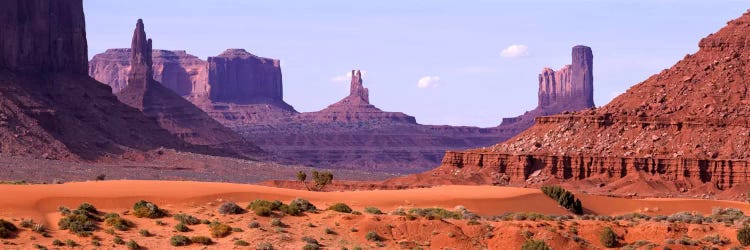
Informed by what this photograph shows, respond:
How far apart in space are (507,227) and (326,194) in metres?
21.9

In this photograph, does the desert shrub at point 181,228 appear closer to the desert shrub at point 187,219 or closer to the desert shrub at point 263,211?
the desert shrub at point 187,219

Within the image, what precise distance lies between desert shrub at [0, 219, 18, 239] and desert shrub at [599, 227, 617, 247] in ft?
68.0

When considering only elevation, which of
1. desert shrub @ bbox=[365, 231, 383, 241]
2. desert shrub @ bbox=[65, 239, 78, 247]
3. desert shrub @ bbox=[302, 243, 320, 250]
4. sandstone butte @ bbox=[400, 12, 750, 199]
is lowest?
desert shrub @ bbox=[302, 243, 320, 250]

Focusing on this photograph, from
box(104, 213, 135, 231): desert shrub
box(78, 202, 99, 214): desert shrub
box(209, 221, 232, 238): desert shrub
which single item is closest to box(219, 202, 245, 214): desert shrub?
box(209, 221, 232, 238): desert shrub

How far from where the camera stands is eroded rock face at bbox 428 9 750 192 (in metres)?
114

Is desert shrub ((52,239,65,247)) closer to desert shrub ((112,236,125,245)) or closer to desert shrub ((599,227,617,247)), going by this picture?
desert shrub ((112,236,125,245))

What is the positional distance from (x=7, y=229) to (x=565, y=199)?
42279 mm

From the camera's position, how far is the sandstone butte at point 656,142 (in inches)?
4446

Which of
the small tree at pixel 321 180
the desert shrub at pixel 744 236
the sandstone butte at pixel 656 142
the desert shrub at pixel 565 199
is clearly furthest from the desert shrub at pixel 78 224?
the sandstone butte at pixel 656 142

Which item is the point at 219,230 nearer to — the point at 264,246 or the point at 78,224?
the point at 264,246

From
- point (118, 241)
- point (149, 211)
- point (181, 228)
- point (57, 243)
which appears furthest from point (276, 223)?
point (57, 243)

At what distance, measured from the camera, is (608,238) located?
55438 millimetres

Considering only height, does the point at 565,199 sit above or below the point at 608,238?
above

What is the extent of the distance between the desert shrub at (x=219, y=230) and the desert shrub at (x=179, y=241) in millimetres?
1356
